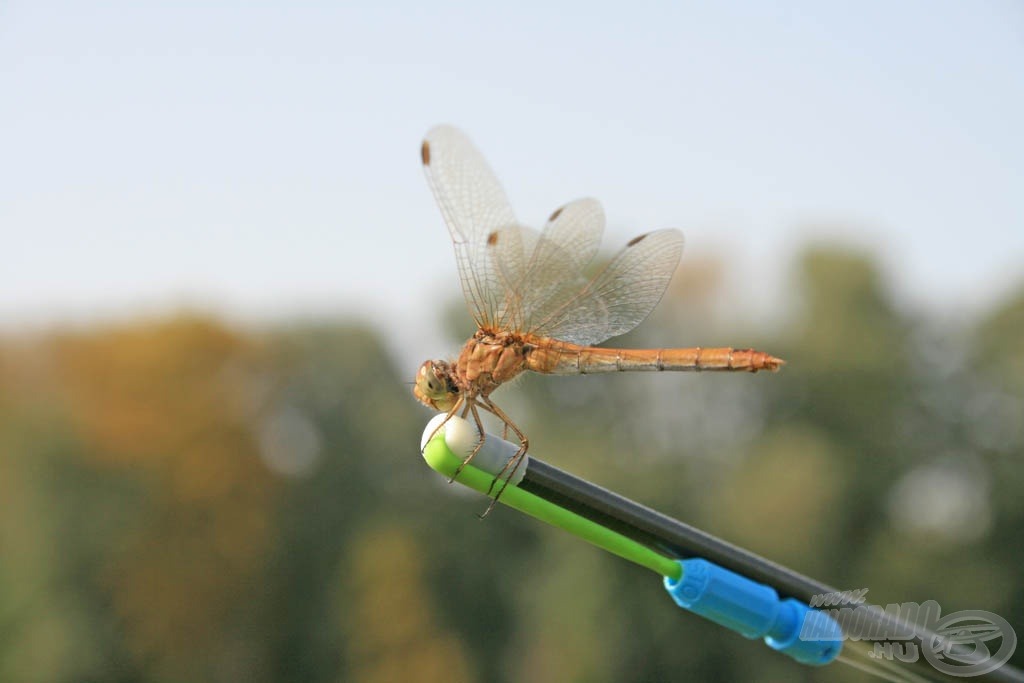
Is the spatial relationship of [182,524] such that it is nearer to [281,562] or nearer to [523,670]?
[281,562]

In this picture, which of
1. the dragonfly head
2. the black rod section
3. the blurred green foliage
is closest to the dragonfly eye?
the dragonfly head

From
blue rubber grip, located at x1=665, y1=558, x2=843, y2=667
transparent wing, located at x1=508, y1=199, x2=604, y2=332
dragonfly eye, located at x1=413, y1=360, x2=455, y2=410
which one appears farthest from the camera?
transparent wing, located at x1=508, y1=199, x2=604, y2=332

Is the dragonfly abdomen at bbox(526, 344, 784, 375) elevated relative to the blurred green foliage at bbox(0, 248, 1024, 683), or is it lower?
elevated

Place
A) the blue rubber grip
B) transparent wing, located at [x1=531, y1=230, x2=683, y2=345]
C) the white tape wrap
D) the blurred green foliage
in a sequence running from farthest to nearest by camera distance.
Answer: the blurred green foliage → transparent wing, located at [x1=531, y1=230, x2=683, y2=345] → the blue rubber grip → the white tape wrap

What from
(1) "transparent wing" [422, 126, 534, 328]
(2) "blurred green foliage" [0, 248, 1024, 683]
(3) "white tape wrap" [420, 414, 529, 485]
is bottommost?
(2) "blurred green foliage" [0, 248, 1024, 683]

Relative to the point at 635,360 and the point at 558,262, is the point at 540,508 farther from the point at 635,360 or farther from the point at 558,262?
the point at 558,262

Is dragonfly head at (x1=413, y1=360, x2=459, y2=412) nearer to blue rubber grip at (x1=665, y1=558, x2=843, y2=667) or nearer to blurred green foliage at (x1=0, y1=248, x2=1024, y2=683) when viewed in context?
blue rubber grip at (x1=665, y1=558, x2=843, y2=667)
